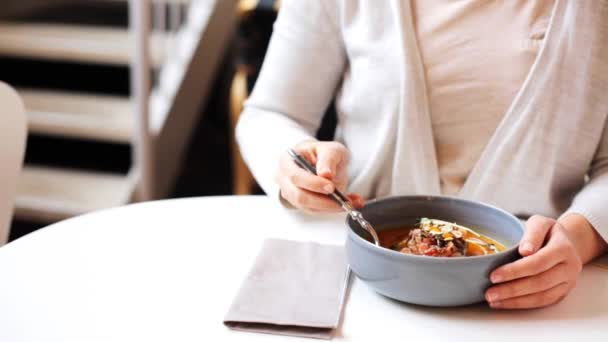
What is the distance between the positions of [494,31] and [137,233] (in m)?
0.55

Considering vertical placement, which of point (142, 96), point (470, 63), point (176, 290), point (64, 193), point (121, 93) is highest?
point (470, 63)

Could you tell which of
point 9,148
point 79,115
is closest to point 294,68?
point 9,148

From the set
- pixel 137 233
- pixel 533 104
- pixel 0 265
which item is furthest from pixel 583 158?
pixel 0 265

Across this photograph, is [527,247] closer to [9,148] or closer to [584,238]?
[584,238]

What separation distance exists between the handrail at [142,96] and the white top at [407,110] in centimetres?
132

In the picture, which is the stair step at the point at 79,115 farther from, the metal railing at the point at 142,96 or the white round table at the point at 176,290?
the white round table at the point at 176,290

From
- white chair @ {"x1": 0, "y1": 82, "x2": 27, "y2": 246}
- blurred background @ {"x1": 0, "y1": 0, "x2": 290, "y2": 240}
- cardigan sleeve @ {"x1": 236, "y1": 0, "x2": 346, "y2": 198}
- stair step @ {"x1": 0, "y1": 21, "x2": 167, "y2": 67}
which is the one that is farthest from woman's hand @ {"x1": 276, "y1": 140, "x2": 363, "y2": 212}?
stair step @ {"x1": 0, "y1": 21, "x2": 167, "y2": 67}

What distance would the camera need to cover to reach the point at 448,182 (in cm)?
112

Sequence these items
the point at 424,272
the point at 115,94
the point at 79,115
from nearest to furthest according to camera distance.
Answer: the point at 424,272 → the point at 79,115 → the point at 115,94

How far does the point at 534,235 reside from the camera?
823 millimetres

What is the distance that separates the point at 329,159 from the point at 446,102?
0.24 m

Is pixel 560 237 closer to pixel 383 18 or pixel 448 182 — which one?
pixel 448 182

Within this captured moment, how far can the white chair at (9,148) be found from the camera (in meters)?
1.06

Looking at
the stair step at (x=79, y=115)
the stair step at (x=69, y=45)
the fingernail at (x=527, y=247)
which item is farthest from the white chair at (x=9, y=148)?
the stair step at (x=69, y=45)
